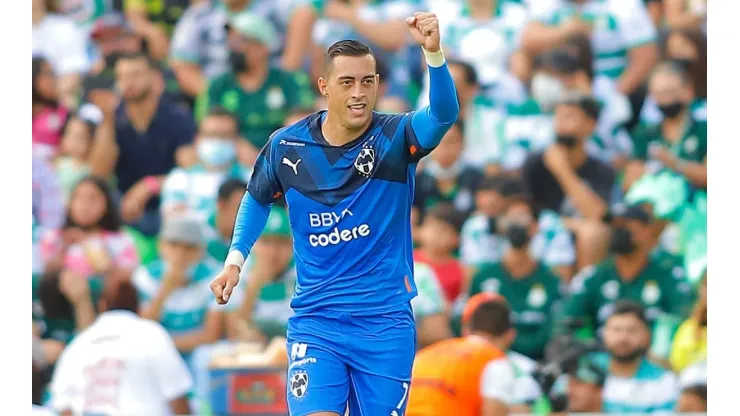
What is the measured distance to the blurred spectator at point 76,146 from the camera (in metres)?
10.8

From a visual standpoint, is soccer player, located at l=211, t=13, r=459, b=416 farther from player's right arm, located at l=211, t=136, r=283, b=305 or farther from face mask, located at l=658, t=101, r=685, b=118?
face mask, located at l=658, t=101, r=685, b=118

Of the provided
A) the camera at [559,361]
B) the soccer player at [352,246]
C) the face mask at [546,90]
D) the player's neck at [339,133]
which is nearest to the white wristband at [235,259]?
the soccer player at [352,246]

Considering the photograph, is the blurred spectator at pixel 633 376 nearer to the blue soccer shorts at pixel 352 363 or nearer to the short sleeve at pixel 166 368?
the short sleeve at pixel 166 368

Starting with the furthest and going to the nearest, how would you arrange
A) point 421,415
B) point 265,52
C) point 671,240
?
point 265,52
point 671,240
point 421,415

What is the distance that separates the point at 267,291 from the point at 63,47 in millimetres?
3112

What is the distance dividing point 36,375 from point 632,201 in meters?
5.10

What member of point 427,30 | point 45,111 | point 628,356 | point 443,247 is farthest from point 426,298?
point 427,30

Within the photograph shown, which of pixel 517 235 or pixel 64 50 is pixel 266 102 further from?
pixel 517 235

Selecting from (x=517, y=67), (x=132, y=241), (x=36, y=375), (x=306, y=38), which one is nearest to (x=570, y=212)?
(x=517, y=67)

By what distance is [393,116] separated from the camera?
5.32 m

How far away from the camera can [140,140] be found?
10.9 metres

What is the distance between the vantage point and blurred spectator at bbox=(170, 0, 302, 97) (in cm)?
1100
